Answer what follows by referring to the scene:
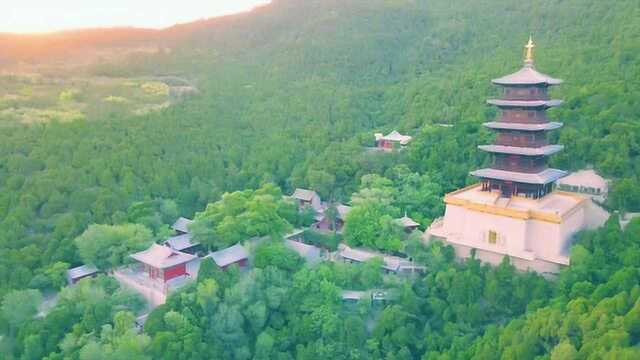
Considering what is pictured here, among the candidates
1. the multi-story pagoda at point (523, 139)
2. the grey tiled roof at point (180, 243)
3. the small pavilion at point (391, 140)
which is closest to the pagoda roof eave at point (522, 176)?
the multi-story pagoda at point (523, 139)

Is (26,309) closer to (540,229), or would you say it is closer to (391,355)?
(391,355)

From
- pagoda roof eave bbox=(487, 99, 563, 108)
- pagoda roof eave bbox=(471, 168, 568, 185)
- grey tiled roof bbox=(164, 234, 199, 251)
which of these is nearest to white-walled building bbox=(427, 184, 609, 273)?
pagoda roof eave bbox=(471, 168, 568, 185)

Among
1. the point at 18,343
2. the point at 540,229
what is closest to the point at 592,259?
the point at 540,229

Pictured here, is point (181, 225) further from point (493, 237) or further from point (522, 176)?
point (522, 176)

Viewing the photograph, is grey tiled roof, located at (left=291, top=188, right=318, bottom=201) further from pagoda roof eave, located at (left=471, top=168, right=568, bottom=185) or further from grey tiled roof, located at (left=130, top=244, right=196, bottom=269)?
pagoda roof eave, located at (left=471, top=168, right=568, bottom=185)

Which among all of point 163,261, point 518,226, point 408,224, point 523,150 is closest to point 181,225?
point 163,261

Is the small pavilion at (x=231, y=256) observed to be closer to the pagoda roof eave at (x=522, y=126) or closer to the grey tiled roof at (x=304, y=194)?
the grey tiled roof at (x=304, y=194)
